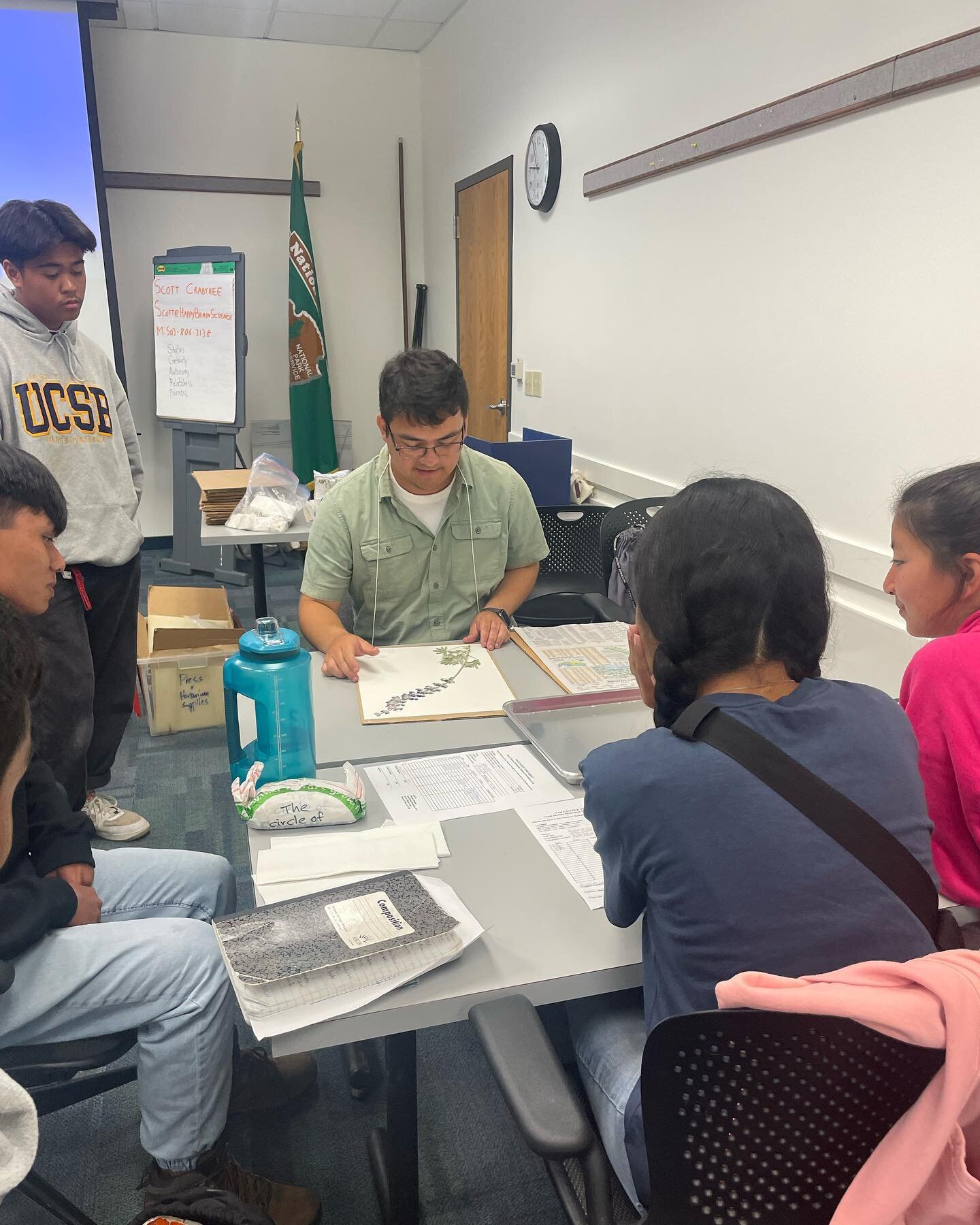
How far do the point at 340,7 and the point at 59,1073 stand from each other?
5.16 meters

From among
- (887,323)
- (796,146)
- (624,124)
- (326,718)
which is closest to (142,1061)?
(326,718)

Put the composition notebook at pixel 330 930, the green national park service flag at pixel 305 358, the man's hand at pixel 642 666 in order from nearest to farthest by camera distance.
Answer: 1. the composition notebook at pixel 330 930
2. the man's hand at pixel 642 666
3. the green national park service flag at pixel 305 358

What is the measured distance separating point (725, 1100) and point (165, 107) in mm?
5830

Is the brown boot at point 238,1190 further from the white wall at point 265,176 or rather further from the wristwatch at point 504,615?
the white wall at point 265,176

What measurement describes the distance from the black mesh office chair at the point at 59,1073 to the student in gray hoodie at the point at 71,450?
1025mm

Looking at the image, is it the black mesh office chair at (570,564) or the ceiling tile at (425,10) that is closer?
the black mesh office chair at (570,564)

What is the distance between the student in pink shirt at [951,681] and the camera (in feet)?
3.56

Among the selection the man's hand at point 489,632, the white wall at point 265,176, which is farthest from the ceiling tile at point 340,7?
the man's hand at point 489,632

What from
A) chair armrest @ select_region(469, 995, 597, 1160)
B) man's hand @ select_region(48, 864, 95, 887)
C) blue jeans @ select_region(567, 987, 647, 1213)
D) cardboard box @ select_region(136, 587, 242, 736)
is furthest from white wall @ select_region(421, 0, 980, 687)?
man's hand @ select_region(48, 864, 95, 887)

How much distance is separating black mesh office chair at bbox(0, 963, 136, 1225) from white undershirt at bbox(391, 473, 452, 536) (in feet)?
4.02

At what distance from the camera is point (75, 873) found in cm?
129

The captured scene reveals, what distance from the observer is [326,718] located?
152 centimetres

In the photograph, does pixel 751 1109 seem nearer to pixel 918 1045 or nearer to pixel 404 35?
pixel 918 1045

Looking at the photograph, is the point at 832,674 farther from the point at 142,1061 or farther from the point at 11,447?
the point at 11,447
